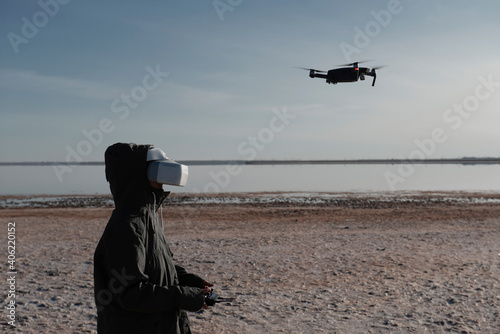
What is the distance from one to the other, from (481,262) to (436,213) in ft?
33.5

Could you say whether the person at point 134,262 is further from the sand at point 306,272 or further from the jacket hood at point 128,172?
the sand at point 306,272

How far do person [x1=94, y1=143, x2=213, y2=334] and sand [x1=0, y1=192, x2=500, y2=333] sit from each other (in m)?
3.47

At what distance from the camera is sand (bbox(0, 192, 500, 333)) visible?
634 centimetres

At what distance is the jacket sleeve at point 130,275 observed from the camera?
8.55 ft

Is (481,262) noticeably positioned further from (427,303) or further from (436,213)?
(436,213)

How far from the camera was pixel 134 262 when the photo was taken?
261cm

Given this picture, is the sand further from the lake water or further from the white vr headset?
the lake water

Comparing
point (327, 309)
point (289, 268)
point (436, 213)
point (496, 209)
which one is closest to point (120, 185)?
point (327, 309)

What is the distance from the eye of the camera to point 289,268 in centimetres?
924

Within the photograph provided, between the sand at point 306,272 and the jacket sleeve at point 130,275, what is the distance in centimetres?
367

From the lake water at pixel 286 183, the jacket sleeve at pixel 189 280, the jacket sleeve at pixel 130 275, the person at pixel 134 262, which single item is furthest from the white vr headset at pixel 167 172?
the lake water at pixel 286 183

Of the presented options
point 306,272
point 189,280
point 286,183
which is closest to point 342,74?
point 286,183

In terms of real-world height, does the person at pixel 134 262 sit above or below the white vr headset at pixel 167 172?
below

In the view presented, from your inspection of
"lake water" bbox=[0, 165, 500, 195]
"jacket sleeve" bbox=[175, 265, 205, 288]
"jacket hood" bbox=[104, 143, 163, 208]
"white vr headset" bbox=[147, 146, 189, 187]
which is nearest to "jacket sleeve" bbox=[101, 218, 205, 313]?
"jacket hood" bbox=[104, 143, 163, 208]
